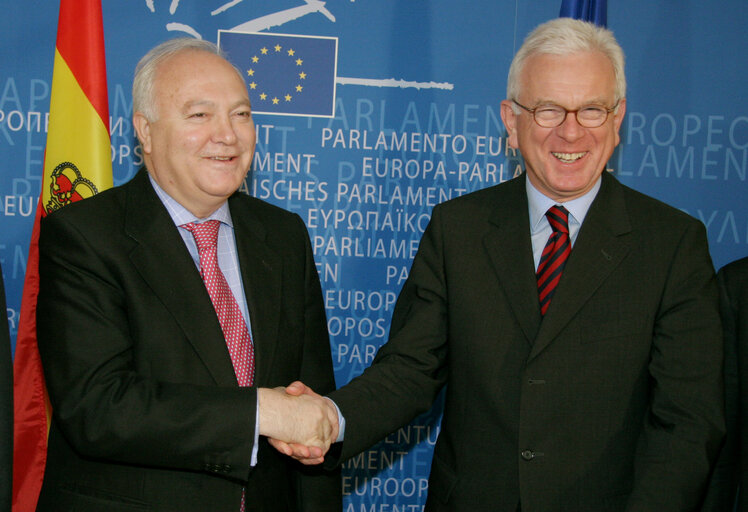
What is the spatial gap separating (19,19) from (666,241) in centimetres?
309

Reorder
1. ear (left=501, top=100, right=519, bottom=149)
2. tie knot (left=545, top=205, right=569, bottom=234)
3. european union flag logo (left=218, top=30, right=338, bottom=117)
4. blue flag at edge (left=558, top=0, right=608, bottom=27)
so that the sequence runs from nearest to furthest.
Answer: tie knot (left=545, top=205, right=569, bottom=234) → ear (left=501, top=100, right=519, bottom=149) → blue flag at edge (left=558, top=0, right=608, bottom=27) → european union flag logo (left=218, top=30, right=338, bottom=117)

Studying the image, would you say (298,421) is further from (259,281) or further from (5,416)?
(5,416)

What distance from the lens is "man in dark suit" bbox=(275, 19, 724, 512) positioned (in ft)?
6.57

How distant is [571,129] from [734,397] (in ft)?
3.35

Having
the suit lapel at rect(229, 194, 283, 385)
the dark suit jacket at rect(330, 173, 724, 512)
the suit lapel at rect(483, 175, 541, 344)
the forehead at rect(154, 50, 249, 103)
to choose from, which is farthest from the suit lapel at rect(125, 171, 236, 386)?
the suit lapel at rect(483, 175, 541, 344)

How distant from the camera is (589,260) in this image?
6.89 ft

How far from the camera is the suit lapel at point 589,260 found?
2.04m

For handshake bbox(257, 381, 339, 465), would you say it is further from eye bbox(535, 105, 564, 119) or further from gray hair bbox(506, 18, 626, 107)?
gray hair bbox(506, 18, 626, 107)

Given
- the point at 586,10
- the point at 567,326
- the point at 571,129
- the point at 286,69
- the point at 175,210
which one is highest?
the point at 586,10

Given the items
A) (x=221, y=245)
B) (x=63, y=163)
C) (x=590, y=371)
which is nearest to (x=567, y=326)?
(x=590, y=371)

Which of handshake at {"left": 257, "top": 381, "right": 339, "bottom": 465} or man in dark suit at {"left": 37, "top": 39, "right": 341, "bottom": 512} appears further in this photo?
handshake at {"left": 257, "top": 381, "right": 339, "bottom": 465}

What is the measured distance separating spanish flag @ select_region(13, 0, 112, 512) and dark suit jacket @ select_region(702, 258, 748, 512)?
250 centimetres

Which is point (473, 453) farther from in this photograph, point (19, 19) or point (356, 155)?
point (19, 19)

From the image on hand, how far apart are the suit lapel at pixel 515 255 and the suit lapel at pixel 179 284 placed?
852 millimetres
